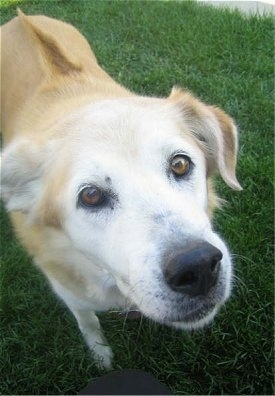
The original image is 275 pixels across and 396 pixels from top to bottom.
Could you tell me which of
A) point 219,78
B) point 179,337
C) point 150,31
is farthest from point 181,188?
point 150,31

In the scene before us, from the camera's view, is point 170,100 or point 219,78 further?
point 219,78

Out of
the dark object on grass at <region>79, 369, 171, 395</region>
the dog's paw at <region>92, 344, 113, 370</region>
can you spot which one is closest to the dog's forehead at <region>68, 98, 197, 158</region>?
the dark object on grass at <region>79, 369, 171, 395</region>

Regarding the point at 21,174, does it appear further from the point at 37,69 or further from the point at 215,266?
the point at 215,266

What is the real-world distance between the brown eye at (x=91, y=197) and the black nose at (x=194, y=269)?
0.44m

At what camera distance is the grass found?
3.04 metres

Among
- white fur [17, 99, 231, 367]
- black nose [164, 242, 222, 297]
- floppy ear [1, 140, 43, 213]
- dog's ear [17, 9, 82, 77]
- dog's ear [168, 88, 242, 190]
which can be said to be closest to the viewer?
black nose [164, 242, 222, 297]

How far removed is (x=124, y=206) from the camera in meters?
2.03

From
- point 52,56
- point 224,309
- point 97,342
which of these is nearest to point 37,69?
point 52,56

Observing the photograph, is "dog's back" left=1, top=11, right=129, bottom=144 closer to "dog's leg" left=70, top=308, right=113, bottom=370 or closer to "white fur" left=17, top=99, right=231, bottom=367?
"white fur" left=17, top=99, right=231, bottom=367

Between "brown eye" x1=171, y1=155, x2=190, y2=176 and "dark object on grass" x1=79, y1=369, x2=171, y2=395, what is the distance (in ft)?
2.98

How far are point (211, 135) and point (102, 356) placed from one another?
1470 mm

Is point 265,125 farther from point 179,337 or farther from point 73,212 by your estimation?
point 73,212

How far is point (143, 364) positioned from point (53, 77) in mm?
A: 1809

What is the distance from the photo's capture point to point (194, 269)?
5.90 feet
